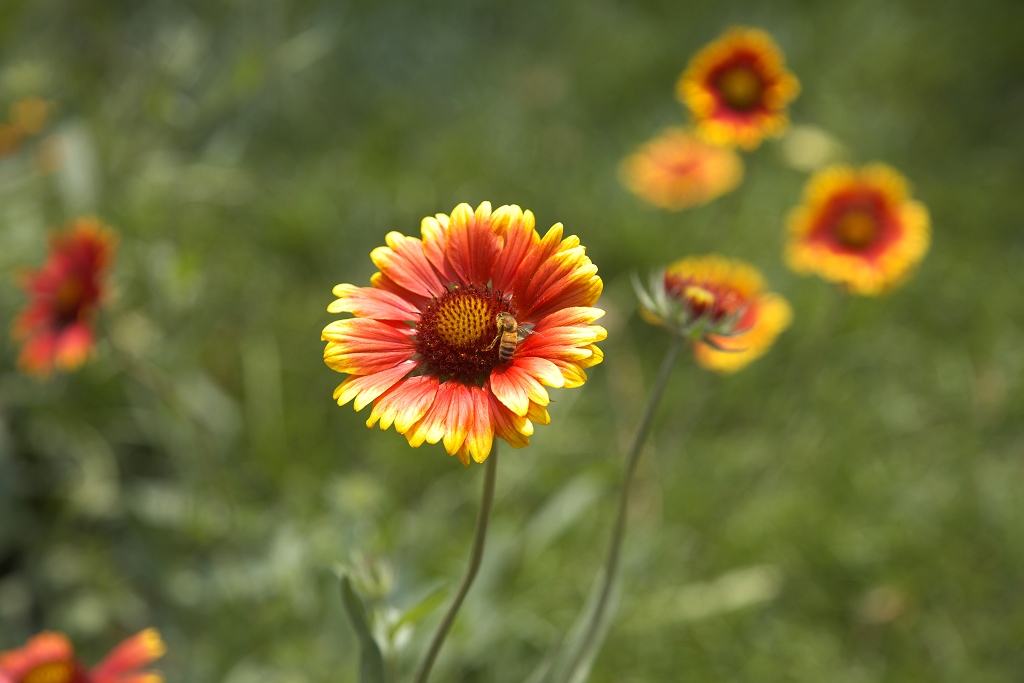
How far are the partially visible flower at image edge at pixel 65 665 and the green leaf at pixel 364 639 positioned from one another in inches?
17.6

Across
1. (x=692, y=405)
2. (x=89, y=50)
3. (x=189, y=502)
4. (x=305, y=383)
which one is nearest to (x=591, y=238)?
(x=692, y=405)

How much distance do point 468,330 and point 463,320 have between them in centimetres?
2

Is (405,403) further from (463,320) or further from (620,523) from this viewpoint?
(620,523)

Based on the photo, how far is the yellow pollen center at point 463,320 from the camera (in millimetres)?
1133

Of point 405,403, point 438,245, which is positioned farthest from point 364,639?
point 438,245

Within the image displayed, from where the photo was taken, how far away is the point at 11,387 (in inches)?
94.6

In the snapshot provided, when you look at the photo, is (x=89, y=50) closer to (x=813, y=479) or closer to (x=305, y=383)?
(x=305, y=383)

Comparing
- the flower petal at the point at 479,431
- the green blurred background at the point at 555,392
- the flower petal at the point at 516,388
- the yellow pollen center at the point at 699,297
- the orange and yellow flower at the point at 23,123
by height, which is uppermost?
the orange and yellow flower at the point at 23,123

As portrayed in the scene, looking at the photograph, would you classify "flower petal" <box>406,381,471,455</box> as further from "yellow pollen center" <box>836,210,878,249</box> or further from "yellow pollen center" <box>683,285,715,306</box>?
"yellow pollen center" <box>836,210,878,249</box>

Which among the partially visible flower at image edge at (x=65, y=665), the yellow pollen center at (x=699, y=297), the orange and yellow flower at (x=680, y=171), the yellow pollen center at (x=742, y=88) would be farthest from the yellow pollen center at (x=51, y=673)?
the orange and yellow flower at (x=680, y=171)

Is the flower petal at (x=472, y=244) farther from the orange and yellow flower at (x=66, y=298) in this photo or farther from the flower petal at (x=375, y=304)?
the orange and yellow flower at (x=66, y=298)

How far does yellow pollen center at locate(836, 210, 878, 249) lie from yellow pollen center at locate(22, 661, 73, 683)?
209 cm

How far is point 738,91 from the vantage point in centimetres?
238

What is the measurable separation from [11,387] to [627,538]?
1.86m
